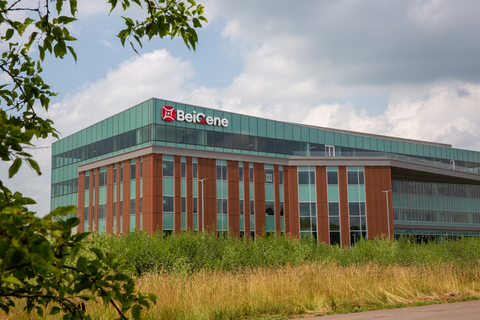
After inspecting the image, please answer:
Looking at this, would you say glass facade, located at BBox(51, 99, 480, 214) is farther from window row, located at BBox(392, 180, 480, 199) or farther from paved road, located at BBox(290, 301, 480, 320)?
paved road, located at BBox(290, 301, 480, 320)

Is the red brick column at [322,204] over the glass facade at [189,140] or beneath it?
beneath

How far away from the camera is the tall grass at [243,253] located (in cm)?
1959

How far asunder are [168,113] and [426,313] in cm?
3883

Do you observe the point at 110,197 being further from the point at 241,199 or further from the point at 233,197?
the point at 241,199

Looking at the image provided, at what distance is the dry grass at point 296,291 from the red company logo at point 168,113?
33.2 meters

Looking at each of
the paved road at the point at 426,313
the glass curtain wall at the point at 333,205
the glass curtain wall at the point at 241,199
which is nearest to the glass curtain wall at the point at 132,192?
the glass curtain wall at the point at 241,199

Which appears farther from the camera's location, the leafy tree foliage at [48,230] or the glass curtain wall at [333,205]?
the glass curtain wall at [333,205]

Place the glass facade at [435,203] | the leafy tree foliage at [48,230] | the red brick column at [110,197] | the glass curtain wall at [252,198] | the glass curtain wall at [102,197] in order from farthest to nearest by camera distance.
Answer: the glass facade at [435,203] → the glass curtain wall at [102,197] → the glass curtain wall at [252,198] → the red brick column at [110,197] → the leafy tree foliage at [48,230]

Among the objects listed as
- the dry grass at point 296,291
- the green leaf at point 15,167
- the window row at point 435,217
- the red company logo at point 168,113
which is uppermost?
the red company logo at point 168,113

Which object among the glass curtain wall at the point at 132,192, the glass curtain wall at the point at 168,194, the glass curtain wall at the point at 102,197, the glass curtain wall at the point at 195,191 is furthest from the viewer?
the glass curtain wall at the point at 102,197

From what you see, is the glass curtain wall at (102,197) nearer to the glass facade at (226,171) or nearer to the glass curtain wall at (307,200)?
the glass facade at (226,171)

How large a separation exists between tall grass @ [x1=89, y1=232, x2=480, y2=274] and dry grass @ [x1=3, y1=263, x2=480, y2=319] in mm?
2478

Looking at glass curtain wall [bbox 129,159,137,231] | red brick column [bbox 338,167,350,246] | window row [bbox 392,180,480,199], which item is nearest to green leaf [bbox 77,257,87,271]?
glass curtain wall [bbox 129,159,137,231]

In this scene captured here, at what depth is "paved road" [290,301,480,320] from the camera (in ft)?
35.9
